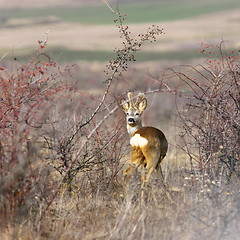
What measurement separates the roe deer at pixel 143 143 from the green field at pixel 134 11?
86844 millimetres

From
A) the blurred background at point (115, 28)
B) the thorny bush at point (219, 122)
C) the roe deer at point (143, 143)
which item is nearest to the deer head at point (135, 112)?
the roe deer at point (143, 143)

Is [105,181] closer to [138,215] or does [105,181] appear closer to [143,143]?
[143,143]

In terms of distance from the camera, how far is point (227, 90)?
Answer: 9180 millimetres

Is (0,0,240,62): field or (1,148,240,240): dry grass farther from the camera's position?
(0,0,240,62): field

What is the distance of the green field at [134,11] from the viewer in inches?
4063

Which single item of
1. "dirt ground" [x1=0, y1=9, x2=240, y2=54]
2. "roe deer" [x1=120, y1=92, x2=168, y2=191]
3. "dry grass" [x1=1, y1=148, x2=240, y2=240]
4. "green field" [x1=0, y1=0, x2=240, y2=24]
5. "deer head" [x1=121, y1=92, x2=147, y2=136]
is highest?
"green field" [x1=0, y1=0, x2=240, y2=24]

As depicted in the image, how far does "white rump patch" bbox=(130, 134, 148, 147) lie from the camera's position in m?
8.79

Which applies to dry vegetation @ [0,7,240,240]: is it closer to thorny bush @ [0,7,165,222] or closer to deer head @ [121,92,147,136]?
thorny bush @ [0,7,165,222]

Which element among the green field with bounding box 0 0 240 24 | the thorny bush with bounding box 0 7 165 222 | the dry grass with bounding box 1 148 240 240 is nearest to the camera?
the thorny bush with bounding box 0 7 165 222

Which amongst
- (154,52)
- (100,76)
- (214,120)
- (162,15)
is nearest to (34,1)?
(162,15)

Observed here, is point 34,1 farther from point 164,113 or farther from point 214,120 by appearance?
point 214,120

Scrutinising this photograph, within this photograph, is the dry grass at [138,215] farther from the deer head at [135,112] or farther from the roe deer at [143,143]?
the deer head at [135,112]

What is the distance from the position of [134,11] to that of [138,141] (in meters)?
102

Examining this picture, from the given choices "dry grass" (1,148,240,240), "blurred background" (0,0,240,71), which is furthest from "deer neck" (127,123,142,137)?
"blurred background" (0,0,240,71)
